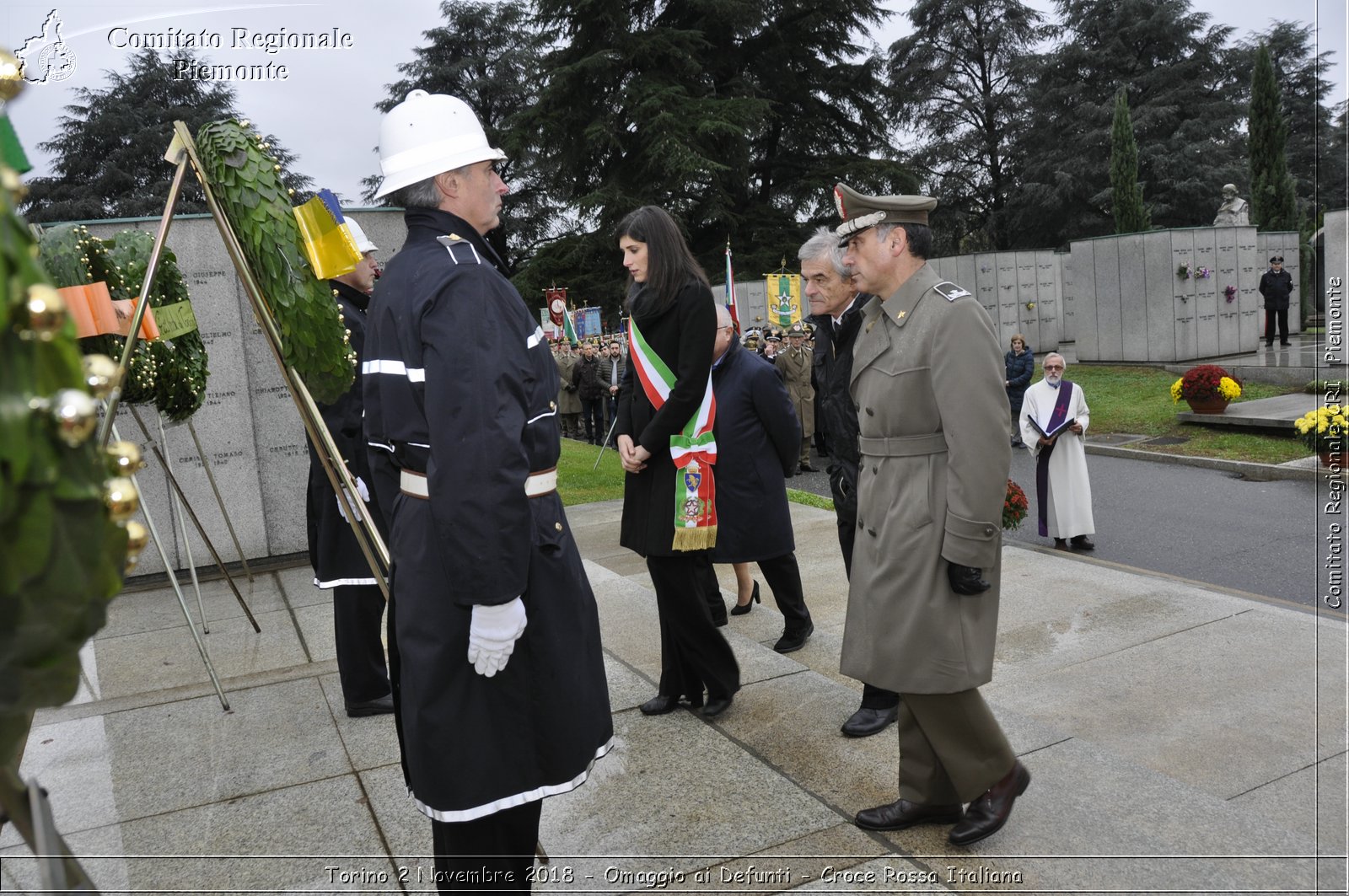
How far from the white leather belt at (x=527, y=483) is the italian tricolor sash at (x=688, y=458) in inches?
68.6

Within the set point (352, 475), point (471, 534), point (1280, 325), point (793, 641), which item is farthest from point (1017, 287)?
point (471, 534)

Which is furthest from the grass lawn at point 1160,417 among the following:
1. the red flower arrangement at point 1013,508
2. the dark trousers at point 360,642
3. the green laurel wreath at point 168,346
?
the green laurel wreath at point 168,346

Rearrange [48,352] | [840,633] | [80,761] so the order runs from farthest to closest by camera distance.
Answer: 1. [840,633]
2. [80,761]
3. [48,352]

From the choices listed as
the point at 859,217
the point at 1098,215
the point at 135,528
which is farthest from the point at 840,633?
the point at 1098,215

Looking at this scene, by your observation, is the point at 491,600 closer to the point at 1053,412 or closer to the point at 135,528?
the point at 135,528

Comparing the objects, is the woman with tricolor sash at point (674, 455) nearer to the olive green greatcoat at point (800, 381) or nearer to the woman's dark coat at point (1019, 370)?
the olive green greatcoat at point (800, 381)

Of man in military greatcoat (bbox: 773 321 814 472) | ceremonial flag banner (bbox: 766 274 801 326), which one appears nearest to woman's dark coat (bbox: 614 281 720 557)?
man in military greatcoat (bbox: 773 321 814 472)

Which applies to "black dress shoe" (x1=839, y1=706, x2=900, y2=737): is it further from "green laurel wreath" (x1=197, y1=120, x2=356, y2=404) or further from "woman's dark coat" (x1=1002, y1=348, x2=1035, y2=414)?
"woman's dark coat" (x1=1002, y1=348, x2=1035, y2=414)

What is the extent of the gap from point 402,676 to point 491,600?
468 mm


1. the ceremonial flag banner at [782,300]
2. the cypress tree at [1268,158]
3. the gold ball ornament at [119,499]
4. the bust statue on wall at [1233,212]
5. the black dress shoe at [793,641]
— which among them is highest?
the cypress tree at [1268,158]

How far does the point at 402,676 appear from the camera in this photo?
2549mm

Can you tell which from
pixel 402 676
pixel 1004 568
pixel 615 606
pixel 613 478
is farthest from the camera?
pixel 613 478

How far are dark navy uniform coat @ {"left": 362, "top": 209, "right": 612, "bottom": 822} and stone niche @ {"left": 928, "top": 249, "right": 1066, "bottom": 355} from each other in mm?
24146

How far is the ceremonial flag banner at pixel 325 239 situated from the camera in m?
3.66
